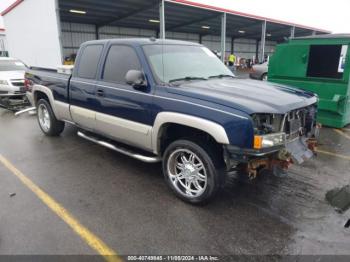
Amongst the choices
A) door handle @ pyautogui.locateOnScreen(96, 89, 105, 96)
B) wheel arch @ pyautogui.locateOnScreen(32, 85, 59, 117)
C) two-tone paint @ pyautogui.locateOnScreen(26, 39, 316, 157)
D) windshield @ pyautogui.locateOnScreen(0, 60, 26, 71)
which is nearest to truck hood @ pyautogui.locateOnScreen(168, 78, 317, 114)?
two-tone paint @ pyautogui.locateOnScreen(26, 39, 316, 157)

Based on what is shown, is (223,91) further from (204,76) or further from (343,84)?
(343,84)

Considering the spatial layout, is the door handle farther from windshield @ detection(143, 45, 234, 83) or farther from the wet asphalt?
the wet asphalt

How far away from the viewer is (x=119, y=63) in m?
4.38

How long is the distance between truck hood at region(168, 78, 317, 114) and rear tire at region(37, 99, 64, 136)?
144 inches

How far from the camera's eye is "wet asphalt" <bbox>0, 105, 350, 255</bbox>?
287cm

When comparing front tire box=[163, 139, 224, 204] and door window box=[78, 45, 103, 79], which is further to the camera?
door window box=[78, 45, 103, 79]

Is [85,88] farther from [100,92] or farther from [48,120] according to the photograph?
[48,120]

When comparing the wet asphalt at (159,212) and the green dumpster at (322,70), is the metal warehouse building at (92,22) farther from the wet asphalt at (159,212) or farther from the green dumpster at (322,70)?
the wet asphalt at (159,212)

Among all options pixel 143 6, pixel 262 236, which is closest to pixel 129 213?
pixel 262 236

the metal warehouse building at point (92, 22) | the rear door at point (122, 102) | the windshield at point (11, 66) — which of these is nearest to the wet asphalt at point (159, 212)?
the rear door at point (122, 102)

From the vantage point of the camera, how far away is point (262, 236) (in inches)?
118

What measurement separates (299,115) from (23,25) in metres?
19.9

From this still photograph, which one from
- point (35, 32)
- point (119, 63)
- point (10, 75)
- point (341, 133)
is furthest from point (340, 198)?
point (35, 32)

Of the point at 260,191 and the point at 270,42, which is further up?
the point at 270,42
